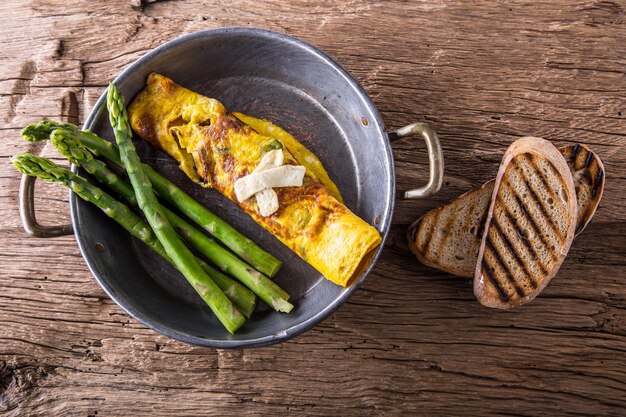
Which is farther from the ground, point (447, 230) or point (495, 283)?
point (447, 230)

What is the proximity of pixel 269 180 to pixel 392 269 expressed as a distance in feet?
2.69

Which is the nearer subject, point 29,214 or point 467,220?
point 29,214

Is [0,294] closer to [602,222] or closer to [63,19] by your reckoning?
[63,19]

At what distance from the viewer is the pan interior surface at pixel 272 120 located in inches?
98.8

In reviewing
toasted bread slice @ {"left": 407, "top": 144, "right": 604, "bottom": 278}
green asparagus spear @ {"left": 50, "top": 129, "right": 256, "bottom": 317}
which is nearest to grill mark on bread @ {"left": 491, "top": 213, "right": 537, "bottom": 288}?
toasted bread slice @ {"left": 407, "top": 144, "right": 604, "bottom": 278}

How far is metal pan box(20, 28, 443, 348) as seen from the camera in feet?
8.00

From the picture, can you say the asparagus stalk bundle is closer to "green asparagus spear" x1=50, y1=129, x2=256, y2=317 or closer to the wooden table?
"green asparagus spear" x1=50, y1=129, x2=256, y2=317

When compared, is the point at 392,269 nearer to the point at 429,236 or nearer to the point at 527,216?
the point at 429,236

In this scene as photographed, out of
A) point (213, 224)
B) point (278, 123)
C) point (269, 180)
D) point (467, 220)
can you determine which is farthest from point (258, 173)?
point (467, 220)

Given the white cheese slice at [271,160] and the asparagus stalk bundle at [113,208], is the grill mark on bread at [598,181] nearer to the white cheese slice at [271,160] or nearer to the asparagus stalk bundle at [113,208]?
the white cheese slice at [271,160]

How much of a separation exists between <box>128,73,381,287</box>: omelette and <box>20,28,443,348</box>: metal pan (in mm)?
115

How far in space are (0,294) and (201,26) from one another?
5.57ft

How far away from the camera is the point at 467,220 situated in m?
2.65

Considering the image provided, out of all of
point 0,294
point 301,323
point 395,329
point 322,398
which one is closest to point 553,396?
point 395,329
